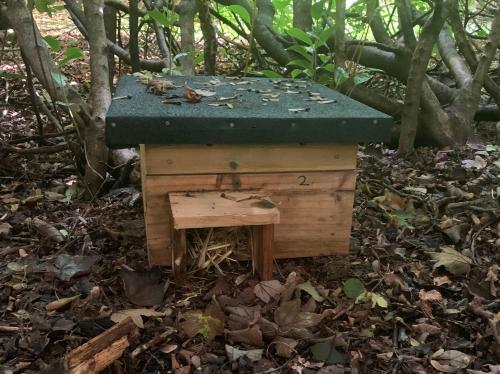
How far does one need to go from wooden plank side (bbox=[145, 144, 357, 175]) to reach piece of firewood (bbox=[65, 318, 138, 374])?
0.60 metres

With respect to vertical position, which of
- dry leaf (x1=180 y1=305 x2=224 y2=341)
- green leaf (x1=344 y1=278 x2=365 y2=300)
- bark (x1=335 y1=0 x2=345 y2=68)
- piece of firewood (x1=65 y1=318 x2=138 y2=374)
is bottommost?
green leaf (x1=344 y1=278 x2=365 y2=300)

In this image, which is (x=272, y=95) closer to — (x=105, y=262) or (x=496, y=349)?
(x=105, y=262)

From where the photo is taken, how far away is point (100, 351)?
1.46 m

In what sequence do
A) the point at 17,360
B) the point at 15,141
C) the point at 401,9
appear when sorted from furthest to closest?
the point at 401,9 → the point at 15,141 → the point at 17,360

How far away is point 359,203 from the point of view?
275 centimetres

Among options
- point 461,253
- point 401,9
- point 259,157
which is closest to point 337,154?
point 259,157

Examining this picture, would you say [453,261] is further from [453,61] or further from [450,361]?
[453,61]

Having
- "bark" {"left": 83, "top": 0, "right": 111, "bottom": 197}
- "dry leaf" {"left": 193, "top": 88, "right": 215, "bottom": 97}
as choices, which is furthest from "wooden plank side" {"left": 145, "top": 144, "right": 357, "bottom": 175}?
"bark" {"left": 83, "top": 0, "right": 111, "bottom": 197}

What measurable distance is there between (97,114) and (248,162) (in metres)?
1.24

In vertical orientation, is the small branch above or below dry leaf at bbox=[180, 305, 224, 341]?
above

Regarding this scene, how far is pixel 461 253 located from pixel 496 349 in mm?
645

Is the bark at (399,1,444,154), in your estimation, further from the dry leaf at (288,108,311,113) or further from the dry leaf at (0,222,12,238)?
the dry leaf at (0,222,12,238)

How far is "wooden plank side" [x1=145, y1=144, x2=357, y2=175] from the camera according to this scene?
73.9 inches

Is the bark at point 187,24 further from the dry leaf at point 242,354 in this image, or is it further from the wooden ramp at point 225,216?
the dry leaf at point 242,354
